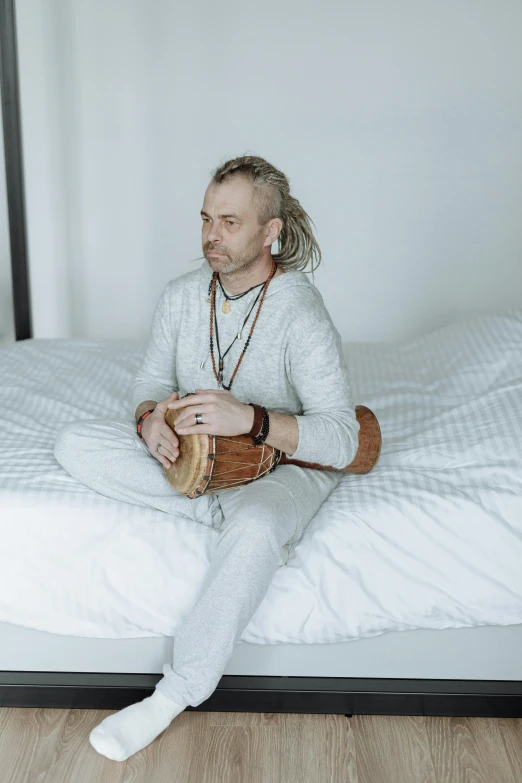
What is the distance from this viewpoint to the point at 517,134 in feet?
12.2

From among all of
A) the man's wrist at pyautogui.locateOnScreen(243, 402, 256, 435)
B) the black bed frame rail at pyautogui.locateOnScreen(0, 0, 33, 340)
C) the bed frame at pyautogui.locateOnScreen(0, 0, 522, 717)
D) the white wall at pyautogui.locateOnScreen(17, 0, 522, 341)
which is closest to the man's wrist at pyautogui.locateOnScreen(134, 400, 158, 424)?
the man's wrist at pyautogui.locateOnScreen(243, 402, 256, 435)

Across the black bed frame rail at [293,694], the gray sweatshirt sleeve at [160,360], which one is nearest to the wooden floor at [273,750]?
the black bed frame rail at [293,694]

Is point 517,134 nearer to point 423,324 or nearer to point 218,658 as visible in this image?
point 423,324

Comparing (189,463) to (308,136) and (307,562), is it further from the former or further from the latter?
(308,136)

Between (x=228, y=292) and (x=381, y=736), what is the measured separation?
1065 mm

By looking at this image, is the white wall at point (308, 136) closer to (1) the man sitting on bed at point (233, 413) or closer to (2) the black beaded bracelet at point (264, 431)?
(1) the man sitting on bed at point (233, 413)

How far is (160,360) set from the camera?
2.13 meters

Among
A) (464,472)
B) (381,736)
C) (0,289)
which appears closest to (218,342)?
(464,472)

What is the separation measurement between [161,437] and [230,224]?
51cm

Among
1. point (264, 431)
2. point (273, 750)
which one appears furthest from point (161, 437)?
point (273, 750)

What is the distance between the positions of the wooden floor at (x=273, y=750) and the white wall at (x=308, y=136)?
234cm

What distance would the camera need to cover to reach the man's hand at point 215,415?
5.77 feet

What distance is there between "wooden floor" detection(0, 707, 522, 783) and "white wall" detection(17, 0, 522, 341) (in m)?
2.34

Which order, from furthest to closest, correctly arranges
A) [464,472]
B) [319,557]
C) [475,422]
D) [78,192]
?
[78,192]
[475,422]
[464,472]
[319,557]
